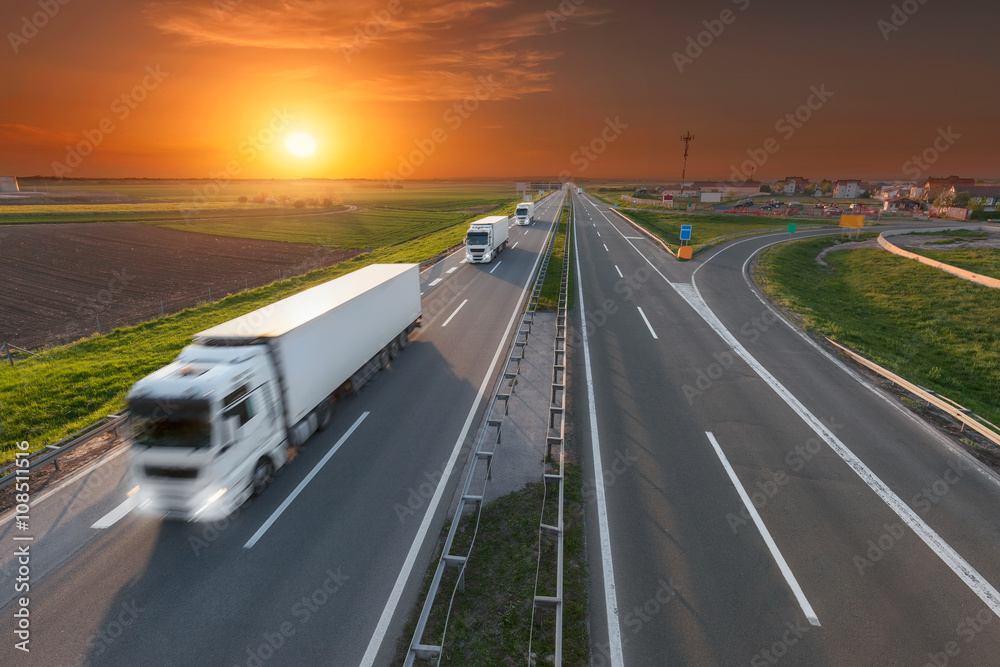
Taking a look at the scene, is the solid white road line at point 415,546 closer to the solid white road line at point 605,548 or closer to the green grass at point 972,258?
the solid white road line at point 605,548

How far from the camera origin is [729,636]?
6.98m

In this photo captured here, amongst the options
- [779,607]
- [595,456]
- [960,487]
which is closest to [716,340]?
[960,487]

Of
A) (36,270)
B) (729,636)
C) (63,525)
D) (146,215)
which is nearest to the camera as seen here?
(729,636)

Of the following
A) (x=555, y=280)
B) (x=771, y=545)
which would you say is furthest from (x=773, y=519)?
(x=555, y=280)

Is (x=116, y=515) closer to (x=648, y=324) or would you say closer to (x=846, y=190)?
(x=648, y=324)

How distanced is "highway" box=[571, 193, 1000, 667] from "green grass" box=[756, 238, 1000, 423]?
511cm

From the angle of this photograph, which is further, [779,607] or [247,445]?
[247,445]

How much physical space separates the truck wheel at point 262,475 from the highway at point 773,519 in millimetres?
7360

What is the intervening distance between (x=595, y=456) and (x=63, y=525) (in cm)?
1183

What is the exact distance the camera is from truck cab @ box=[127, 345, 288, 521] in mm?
8383

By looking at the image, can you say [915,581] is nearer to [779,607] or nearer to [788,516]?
[788,516]

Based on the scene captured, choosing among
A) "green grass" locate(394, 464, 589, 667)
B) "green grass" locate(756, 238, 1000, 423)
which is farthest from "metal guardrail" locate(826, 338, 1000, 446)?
"green grass" locate(394, 464, 589, 667)

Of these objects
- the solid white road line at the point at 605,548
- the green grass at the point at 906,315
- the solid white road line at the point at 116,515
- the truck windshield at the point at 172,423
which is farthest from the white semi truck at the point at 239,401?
the green grass at the point at 906,315

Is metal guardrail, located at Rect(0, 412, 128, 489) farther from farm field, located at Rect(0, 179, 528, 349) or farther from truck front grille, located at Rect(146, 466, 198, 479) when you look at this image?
farm field, located at Rect(0, 179, 528, 349)
